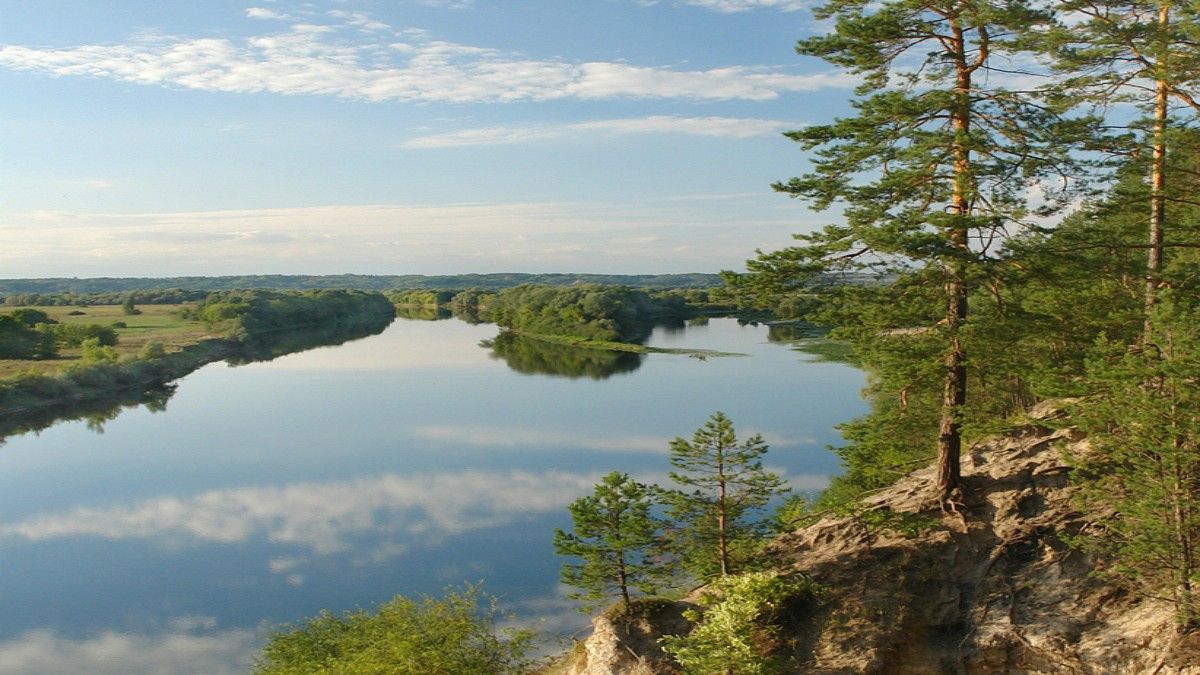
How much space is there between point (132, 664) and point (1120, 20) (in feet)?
81.1

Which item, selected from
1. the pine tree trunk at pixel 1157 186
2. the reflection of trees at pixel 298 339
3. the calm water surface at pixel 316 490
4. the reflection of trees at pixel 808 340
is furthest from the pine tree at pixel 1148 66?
the reflection of trees at pixel 298 339

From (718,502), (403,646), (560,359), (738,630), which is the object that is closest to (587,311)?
(560,359)

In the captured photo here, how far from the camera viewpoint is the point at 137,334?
8975cm

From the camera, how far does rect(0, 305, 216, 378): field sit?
64.3 metres

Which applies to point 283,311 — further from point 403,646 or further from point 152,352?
point 403,646

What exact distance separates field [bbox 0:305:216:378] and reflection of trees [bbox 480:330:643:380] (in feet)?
106

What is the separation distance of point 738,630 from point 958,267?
20.6 feet

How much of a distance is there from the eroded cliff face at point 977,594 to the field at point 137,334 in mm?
63116

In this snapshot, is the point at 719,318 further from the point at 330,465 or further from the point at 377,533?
the point at 377,533

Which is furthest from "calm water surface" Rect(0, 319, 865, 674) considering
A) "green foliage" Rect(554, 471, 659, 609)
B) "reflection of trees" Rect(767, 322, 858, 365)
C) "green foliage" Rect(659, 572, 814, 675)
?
"green foliage" Rect(659, 572, 814, 675)

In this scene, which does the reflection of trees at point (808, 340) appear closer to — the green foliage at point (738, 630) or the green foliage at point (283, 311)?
the green foliage at point (738, 630)

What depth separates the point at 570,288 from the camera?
380ft

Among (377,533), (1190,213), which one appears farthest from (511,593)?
(1190,213)

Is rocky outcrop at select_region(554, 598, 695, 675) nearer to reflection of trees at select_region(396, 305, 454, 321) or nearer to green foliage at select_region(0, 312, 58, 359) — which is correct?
green foliage at select_region(0, 312, 58, 359)
